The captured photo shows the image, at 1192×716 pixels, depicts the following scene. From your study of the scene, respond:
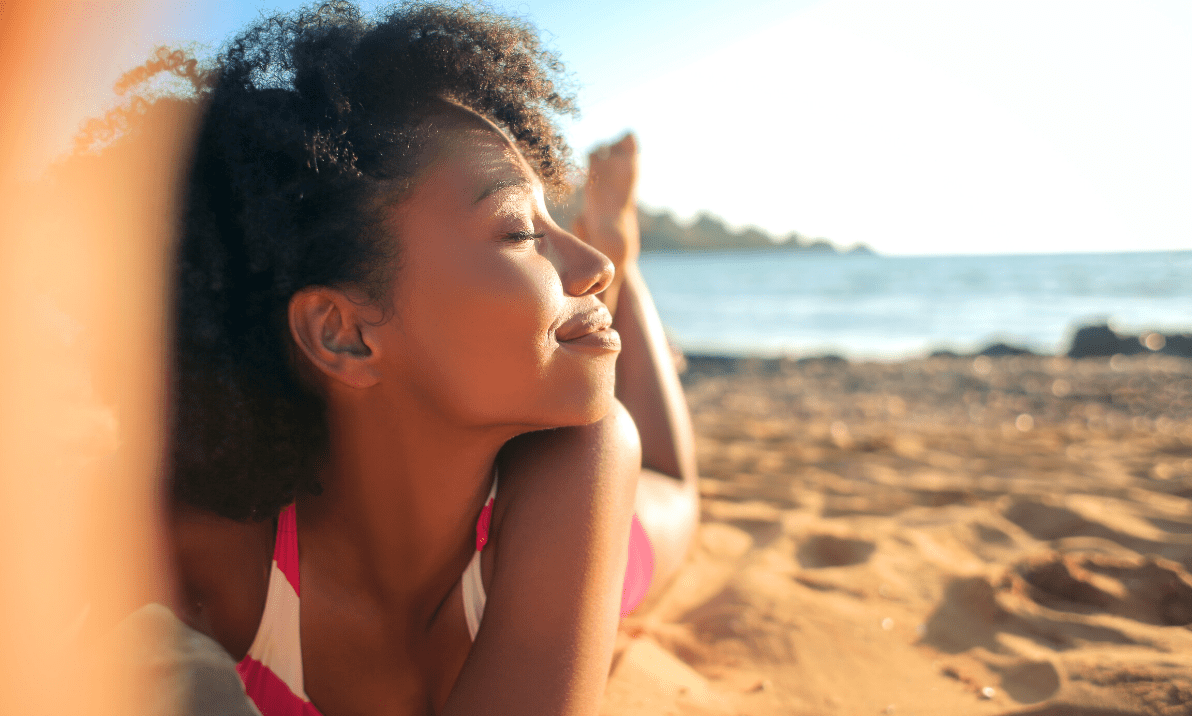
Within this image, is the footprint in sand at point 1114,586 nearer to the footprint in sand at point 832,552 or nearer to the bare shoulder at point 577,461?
the footprint in sand at point 832,552

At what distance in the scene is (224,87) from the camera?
147 centimetres

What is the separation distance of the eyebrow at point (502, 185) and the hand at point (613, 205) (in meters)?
1.62

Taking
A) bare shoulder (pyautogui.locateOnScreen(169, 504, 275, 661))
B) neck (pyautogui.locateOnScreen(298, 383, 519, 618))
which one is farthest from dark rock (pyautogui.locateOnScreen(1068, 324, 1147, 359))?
bare shoulder (pyautogui.locateOnScreen(169, 504, 275, 661))

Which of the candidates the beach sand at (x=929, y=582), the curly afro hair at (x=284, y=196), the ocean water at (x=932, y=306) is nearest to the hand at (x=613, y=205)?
the beach sand at (x=929, y=582)

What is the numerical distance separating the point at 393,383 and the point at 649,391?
1.77 meters

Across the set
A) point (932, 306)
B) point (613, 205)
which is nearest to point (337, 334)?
point (613, 205)

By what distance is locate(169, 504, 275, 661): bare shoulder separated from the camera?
1555mm

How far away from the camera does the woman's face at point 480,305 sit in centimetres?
137

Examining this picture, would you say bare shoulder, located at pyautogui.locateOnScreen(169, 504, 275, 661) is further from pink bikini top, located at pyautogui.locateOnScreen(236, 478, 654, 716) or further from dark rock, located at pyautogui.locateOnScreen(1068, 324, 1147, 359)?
dark rock, located at pyautogui.locateOnScreen(1068, 324, 1147, 359)

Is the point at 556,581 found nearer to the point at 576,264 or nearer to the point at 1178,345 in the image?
the point at 576,264

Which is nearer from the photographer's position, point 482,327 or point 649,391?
point 482,327

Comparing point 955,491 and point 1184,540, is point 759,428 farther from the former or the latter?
point 1184,540

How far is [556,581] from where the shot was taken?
1.41m

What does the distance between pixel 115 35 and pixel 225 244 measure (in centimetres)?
69
